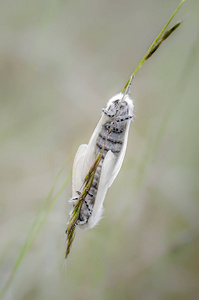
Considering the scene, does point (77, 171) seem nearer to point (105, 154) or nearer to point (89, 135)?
point (105, 154)

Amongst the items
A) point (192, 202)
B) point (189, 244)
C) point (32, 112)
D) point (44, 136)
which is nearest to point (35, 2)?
point (32, 112)

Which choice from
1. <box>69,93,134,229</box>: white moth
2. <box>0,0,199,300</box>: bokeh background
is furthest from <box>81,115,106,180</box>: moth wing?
<box>0,0,199,300</box>: bokeh background

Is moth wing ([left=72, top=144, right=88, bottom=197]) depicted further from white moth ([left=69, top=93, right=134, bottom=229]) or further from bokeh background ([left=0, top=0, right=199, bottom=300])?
bokeh background ([left=0, top=0, right=199, bottom=300])

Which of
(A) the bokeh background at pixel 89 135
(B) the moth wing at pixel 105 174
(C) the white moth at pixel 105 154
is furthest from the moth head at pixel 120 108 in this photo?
(A) the bokeh background at pixel 89 135

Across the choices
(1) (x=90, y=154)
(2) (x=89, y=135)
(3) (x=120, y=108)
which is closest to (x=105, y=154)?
(1) (x=90, y=154)

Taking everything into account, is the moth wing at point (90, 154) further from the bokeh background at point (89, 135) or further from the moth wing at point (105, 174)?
the bokeh background at point (89, 135)

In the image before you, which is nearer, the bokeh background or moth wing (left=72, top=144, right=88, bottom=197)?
moth wing (left=72, top=144, right=88, bottom=197)

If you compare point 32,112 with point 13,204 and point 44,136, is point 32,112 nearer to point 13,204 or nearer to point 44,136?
point 44,136
